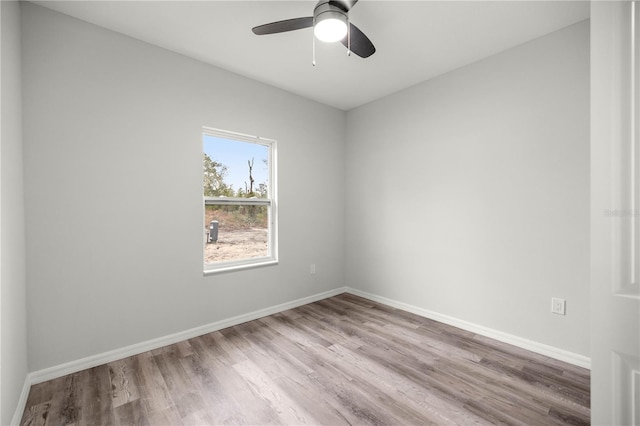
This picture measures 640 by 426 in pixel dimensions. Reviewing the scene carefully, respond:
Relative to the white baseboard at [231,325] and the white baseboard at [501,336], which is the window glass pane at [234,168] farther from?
the white baseboard at [501,336]

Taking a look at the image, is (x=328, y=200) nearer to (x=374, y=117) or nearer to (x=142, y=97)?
(x=374, y=117)

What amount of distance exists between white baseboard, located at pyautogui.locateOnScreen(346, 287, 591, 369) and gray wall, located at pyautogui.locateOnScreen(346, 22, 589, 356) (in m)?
0.05

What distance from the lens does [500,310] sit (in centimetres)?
269

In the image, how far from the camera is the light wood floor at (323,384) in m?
1.71

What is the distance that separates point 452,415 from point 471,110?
2.67 m

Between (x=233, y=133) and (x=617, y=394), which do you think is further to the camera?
(x=233, y=133)

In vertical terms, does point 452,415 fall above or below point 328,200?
below

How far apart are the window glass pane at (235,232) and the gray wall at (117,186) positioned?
19cm

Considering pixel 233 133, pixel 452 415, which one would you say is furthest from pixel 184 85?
pixel 452 415

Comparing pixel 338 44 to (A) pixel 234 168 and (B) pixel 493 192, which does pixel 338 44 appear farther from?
(B) pixel 493 192

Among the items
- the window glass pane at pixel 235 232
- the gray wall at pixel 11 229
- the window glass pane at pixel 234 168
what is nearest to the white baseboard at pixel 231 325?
the gray wall at pixel 11 229

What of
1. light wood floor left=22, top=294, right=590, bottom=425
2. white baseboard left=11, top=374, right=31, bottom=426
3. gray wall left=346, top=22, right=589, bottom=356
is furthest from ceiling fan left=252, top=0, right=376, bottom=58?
white baseboard left=11, top=374, right=31, bottom=426

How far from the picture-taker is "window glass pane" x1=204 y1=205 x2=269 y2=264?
2998 millimetres

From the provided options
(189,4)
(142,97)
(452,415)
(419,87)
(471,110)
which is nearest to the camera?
(452,415)
